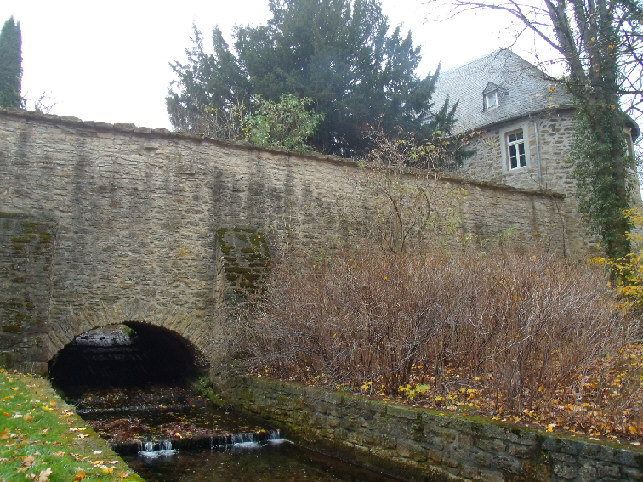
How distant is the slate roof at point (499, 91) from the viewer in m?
19.1

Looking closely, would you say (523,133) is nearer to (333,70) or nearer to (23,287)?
(333,70)

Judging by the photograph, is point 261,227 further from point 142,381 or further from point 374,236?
point 142,381

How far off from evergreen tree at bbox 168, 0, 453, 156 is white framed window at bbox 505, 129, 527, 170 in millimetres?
3436

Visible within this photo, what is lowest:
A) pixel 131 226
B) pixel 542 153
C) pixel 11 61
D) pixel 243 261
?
pixel 243 261

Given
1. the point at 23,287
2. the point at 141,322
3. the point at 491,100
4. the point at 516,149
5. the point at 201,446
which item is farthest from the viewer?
the point at 491,100

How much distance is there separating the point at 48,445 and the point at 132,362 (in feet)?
38.2

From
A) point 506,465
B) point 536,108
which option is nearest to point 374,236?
point 506,465

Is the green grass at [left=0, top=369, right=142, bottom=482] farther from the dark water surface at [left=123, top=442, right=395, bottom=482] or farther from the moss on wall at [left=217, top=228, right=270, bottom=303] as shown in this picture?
the moss on wall at [left=217, top=228, right=270, bottom=303]

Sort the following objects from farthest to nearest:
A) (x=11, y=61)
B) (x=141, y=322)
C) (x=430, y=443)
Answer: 1. (x=11, y=61)
2. (x=141, y=322)
3. (x=430, y=443)

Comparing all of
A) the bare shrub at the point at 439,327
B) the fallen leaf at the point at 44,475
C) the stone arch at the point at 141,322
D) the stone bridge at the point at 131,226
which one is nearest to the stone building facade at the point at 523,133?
the stone bridge at the point at 131,226

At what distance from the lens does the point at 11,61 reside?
22.7 metres

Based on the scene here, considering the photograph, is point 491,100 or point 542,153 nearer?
point 542,153

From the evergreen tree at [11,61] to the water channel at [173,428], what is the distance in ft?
41.0

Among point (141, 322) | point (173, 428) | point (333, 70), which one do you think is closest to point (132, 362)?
point (141, 322)
